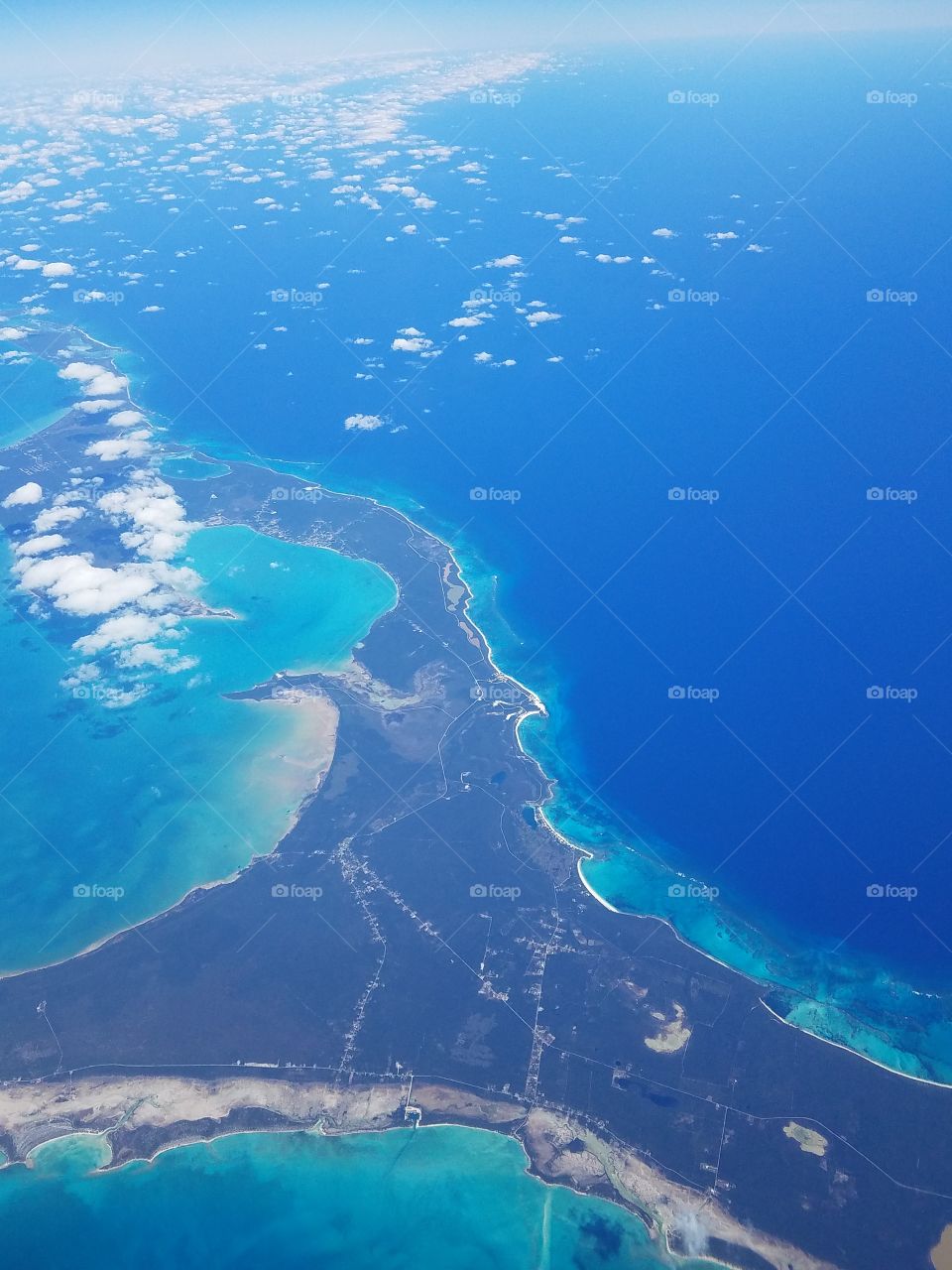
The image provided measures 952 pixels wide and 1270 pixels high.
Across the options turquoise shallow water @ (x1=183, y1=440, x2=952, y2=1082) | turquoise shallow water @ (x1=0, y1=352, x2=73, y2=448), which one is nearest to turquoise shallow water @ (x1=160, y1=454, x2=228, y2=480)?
turquoise shallow water @ (x1=0, y1=352, x2=73, y2=448)

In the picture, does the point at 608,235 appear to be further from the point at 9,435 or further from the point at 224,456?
the point at 9,435

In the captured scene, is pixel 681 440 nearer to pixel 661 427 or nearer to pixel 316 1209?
pixel 661 427

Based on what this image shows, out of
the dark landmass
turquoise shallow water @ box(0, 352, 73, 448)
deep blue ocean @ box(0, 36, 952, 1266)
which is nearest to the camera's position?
the dark landmass

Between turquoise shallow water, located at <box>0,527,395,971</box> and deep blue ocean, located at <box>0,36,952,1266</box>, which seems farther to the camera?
turquoise shallow water, located at <box>0,527,395,971</box>

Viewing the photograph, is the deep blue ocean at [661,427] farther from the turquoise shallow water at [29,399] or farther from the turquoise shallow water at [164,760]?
the turquoise shallow water at [164,760]

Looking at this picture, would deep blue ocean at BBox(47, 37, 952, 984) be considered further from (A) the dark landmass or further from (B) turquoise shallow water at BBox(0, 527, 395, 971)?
(B) turquoise shallow water at BBox(0, 527, 395, 971)

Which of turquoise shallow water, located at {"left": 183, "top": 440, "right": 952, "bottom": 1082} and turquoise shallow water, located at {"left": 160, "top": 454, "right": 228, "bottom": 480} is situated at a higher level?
turquoise shallow water, located at {"left": 160, "top": 454, "right": 228, "bottom": 480}

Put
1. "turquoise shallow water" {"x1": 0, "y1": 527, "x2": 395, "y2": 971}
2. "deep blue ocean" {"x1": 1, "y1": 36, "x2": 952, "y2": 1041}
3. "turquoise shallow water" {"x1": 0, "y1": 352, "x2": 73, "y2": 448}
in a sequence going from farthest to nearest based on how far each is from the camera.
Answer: "turquoise shallow water" {"x1": 0, "y1": 352, "x2": 73, "y2": 448} < "deep blue ocean" {"x1": 1, "y1": 36, "x2": 952, "y2": 1041} < "turquoise shallow water" {"x1": 0, "y1": 527, "x2": 395, "y2": 971}
